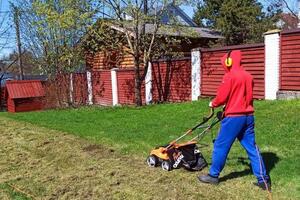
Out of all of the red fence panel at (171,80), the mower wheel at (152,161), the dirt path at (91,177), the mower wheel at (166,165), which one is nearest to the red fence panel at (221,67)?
the red fence panel at (171,80)

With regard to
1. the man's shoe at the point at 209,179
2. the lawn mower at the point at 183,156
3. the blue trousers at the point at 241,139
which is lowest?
the man's shoe at the point at 209,179

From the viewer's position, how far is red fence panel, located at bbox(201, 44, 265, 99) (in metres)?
13.1

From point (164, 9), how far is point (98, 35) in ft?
9.29

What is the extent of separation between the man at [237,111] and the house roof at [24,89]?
19980mm

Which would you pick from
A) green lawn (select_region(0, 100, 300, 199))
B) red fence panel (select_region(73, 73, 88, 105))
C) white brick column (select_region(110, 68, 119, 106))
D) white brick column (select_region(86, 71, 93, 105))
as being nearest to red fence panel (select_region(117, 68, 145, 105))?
white brick column (select_region(110, 68, 119, 106))

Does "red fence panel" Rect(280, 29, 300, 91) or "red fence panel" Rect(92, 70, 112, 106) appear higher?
"red fence panel" Rect(280, 29, 300, 91)

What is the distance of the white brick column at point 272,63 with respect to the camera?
1230cm

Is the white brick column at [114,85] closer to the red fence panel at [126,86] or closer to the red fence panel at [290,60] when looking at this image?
the red fence panel at [126,86]

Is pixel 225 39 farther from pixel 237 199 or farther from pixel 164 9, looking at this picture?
pixel 237 199

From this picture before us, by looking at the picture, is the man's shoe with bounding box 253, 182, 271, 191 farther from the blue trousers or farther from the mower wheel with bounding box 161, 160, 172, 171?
the mower wheel with bounding box 161, 160, 172, 171

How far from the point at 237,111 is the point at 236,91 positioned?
0.24m

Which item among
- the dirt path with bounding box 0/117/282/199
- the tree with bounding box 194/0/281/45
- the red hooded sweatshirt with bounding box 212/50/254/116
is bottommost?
the dirt path with bounding box 0/117/282/199

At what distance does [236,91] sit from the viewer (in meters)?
5.21

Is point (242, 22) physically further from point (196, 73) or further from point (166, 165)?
point (166, 165)
